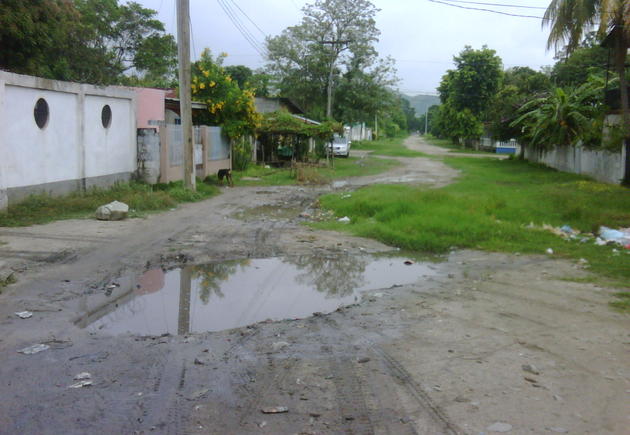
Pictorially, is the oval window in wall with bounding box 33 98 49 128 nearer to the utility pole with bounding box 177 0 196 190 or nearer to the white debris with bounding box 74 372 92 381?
the utility pole with bounding box 177 0 196 190

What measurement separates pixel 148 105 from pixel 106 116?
16.7 feet

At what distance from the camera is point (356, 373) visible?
472 cm

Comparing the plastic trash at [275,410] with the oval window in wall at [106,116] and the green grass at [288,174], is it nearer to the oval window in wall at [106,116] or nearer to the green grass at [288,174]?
the oval window in wall at [106,116]

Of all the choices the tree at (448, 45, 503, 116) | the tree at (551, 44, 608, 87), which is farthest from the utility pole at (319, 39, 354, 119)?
the tree at (551, 44, 608, 87)

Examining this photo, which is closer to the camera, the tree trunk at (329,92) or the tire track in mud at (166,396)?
the tire track in mud at (166,396)

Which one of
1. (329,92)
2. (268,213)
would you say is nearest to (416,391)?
(268,213)

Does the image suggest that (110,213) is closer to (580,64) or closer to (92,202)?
(92,202)

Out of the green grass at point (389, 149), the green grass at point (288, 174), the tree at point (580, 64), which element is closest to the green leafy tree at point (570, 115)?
the green grass at point (288, 174)

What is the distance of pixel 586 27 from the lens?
60.8 ft

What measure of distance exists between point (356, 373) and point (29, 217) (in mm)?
9361

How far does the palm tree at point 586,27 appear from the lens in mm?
17484

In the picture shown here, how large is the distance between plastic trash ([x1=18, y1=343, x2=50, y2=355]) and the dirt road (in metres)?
0.05

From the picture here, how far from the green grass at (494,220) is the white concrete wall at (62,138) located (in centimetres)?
620

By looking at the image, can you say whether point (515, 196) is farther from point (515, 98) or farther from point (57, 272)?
point (515, 98)
